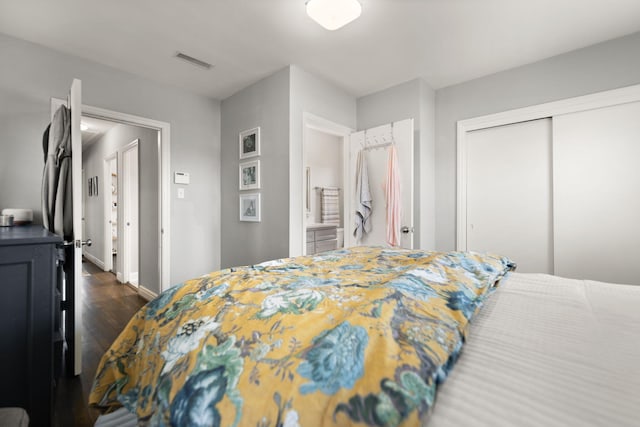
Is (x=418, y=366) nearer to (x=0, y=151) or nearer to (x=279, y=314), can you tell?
(x=279, y=314)

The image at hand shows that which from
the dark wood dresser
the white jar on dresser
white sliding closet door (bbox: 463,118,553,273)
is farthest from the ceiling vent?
white sliding closet door (bbox: 463,118,553,273)

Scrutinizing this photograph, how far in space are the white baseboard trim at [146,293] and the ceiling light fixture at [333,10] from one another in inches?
134

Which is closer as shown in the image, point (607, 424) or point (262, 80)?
point (607, 424)

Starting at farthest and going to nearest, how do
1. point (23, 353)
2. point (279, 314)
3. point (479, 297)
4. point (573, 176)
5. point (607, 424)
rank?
point (573, 176), point (23, 353), point (479, 297), point (279, 314), point (607, 424)

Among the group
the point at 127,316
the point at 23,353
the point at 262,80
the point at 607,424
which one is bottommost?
the point at 127,316

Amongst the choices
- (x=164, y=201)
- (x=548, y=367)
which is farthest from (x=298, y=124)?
(x=548, y=367)

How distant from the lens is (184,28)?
2193 mm

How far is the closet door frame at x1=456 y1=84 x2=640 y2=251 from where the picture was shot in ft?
7.63

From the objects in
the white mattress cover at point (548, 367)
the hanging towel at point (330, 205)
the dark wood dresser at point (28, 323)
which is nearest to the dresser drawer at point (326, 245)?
the hanging towel at point (330, 205)

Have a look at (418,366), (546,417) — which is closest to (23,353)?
(418,366)

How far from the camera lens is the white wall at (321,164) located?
4.89 m

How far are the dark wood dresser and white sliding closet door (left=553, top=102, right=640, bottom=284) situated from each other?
3.74 m

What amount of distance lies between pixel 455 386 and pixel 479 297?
0.44 meters

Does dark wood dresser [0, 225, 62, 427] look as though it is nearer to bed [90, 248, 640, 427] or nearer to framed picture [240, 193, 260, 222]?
bed [90, 248, 640, 427]
